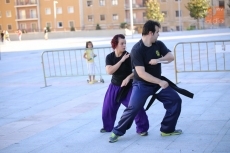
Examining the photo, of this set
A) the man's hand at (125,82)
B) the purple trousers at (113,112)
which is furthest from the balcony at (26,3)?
the man's hand at (125,82)

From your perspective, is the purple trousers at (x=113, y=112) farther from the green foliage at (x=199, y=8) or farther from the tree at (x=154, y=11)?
the tree at (x=154, y=11)

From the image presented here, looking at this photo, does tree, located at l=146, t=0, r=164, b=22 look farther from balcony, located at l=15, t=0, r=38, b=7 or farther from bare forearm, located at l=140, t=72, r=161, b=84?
bare forearm, located at l=140, t=72, r=161, b=84

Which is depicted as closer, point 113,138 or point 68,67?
point 113,138

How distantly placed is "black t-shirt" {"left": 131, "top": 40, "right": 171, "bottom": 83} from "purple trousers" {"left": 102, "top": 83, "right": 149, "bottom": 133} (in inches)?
25.5

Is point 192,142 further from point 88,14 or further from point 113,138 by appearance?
point 88,14

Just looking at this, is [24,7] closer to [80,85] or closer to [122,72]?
[80,85]

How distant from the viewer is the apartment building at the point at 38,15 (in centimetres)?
7494

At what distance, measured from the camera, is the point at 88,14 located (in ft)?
244

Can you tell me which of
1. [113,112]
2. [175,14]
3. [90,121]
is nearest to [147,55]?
[113,112]

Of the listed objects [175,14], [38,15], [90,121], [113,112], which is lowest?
[90,121]

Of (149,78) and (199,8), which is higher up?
(199,8)

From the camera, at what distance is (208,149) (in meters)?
5.80

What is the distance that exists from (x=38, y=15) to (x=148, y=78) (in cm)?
7275

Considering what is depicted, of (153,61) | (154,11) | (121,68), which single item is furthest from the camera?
(154,11)
